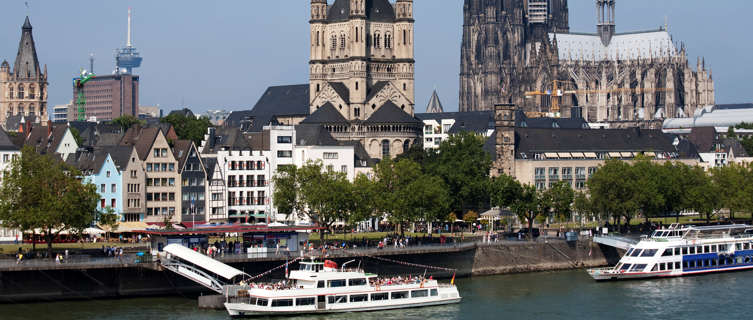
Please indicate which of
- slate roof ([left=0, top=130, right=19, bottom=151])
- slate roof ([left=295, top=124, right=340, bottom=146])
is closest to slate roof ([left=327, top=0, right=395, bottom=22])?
slate roof ([left=295, top=124, right=340, bottom=146])

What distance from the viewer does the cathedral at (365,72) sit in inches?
6978

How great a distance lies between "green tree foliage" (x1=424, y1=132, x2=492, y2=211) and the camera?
149375 millimetres

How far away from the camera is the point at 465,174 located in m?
152

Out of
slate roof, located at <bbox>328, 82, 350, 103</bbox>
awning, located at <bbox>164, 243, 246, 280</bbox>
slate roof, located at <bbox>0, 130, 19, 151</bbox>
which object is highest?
slate roof, located at <bbox>328, 82, 350, 103</bbox>

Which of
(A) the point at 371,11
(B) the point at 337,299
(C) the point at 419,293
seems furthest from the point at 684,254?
(A) the point at 371,11

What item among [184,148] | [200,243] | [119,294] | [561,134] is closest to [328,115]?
[561,134]

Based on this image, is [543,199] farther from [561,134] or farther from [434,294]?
[434,294]

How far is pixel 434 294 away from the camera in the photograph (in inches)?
3907

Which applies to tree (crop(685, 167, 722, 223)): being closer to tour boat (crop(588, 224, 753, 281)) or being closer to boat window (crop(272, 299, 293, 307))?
tour boat (crop(588, 224, 753, 281))

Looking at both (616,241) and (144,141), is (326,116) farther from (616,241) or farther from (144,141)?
(616,241)

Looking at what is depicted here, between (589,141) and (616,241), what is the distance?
174ft

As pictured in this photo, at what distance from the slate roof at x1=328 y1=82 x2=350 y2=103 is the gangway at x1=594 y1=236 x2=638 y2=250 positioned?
205 feet

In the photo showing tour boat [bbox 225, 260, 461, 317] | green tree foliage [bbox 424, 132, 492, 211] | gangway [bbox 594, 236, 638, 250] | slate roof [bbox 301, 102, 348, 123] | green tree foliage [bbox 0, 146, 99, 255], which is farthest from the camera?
slate roof [bbox 301, 102, 348, 123]

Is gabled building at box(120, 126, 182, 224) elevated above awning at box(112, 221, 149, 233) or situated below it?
above
